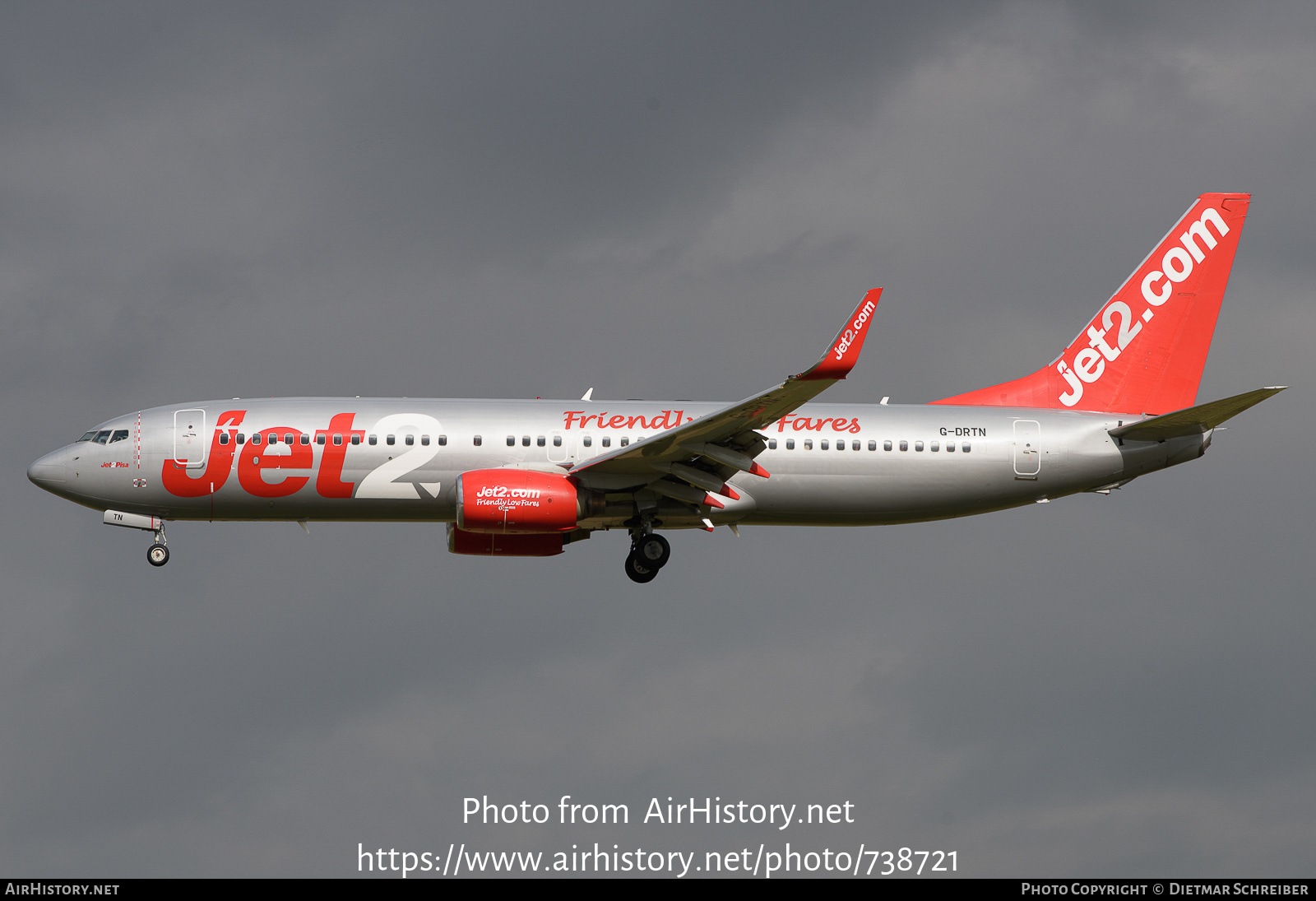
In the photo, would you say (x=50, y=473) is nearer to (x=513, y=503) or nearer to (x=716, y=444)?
(x=513, y=503)

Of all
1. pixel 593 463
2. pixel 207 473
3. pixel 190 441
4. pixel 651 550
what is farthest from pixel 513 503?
pixel 190 441

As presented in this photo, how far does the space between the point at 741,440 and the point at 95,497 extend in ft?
53.7

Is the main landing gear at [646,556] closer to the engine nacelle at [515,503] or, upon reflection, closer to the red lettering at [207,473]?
the engine nacelle at [515,503]

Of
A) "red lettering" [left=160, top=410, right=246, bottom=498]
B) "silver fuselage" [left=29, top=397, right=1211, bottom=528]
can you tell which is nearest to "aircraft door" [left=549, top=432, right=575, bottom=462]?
"silver fuselage" [left=29, top=397, right=1211, bottom=528]

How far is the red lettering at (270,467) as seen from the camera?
38.5m

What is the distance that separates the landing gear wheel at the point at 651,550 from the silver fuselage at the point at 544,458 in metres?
0.63

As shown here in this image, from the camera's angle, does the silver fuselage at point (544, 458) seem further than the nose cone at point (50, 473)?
No

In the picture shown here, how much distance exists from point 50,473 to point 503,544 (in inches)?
456

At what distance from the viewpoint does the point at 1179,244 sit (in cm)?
4600

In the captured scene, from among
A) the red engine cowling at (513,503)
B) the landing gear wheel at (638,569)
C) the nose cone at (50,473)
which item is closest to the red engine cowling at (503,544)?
the landing gear wheel at (638,569)

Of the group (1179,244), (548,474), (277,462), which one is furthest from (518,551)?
(1179,244)

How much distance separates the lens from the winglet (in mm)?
33031
